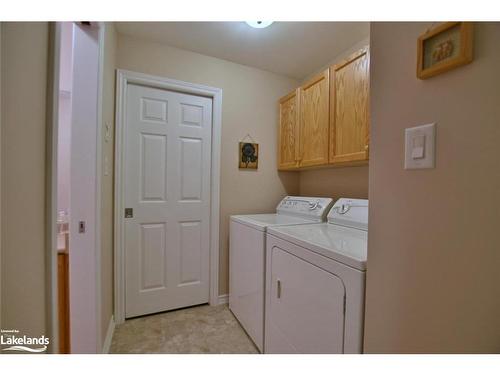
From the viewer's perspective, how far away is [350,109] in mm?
1603

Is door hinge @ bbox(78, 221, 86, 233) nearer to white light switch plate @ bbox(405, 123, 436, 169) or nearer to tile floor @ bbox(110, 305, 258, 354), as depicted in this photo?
tile floor @ bbox(110, 305, 258, 354)

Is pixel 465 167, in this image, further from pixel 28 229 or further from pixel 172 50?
pixel 172 50

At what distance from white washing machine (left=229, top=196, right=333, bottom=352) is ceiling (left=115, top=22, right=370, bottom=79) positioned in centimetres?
142

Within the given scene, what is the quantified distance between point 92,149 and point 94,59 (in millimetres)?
550

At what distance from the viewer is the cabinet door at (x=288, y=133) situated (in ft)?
7.22

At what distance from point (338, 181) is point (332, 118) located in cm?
65

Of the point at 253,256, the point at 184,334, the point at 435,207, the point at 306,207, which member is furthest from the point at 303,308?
the point at 184,334

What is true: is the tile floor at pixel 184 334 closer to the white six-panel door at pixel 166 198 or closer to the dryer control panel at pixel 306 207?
the white six-panel door at pixel 166 198

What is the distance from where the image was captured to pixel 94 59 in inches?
51.7

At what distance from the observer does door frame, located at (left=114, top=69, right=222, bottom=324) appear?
1854 millimetres

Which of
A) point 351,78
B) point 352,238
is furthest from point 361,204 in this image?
point 351,78

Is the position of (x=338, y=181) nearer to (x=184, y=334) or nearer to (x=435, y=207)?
(x=435, y=207)

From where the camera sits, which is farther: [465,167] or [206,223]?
[206,223]

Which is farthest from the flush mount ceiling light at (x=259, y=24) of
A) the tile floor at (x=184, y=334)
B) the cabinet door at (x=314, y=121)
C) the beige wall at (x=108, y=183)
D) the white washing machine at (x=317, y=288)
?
the tile floor at (x=184, y=334)
